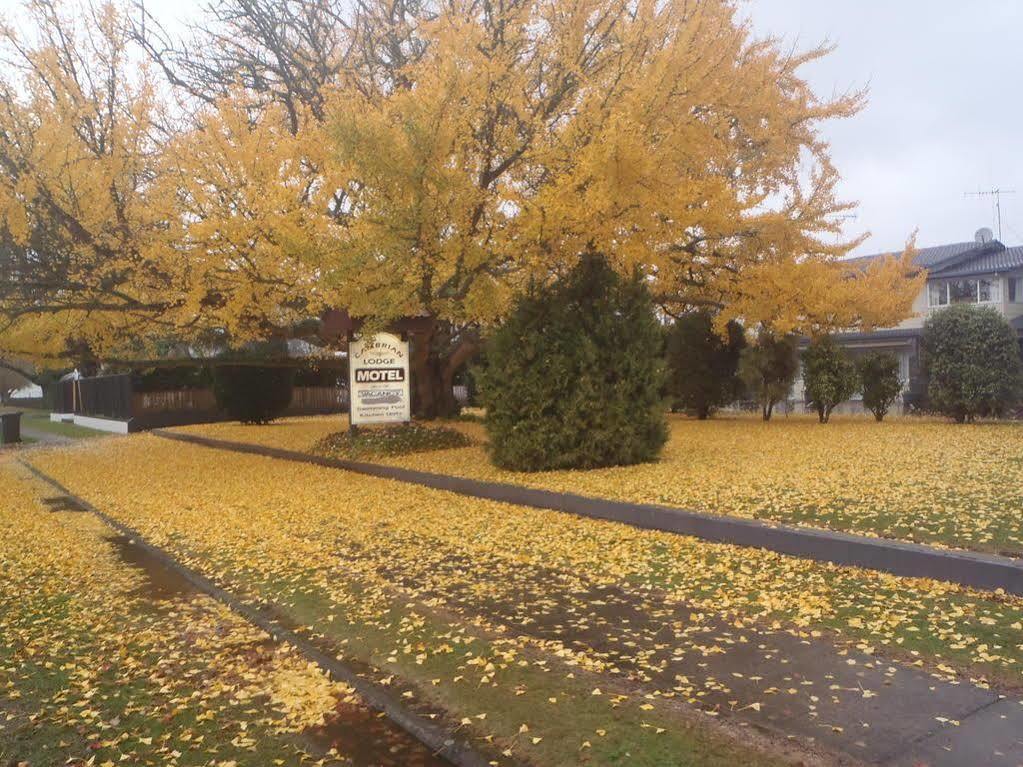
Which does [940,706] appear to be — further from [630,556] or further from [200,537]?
[200,537]

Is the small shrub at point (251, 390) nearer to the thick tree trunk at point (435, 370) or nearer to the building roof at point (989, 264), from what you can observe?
the thick tree trunk at point (435, 370)

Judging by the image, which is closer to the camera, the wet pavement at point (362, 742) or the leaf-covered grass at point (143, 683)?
the wet pavement at point (362, 742)

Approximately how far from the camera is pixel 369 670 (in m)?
4.71

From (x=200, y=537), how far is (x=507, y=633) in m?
4.93

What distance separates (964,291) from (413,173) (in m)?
28.1

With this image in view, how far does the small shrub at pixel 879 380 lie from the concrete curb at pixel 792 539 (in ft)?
35.7

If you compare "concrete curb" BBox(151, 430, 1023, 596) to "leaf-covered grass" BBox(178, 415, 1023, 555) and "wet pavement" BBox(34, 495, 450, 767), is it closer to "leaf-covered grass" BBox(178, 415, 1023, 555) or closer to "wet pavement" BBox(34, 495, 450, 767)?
"leaf-covered grass" BBox(178, 415, 1023, 555)

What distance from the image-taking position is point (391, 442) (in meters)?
14.9

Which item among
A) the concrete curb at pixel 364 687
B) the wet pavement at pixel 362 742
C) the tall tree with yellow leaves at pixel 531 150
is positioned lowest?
the wet pavement at pixel 362 742

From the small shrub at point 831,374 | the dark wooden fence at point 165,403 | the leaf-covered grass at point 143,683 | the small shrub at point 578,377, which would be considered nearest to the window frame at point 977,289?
the small shrub at point 831,374

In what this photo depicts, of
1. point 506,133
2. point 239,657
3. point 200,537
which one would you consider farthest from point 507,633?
point 506,133

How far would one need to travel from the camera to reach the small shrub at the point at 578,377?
1138cm

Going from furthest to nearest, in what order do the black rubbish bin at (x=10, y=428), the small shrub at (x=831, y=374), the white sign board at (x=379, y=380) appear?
the black rubbish bin at (x=10, y=428), the small shrub at (x=831, y=374), the white sign board at (x=379, y=380)

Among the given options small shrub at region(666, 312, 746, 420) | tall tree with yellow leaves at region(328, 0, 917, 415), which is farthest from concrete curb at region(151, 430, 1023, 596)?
small shrub at region(666, 312, 746, 420)
